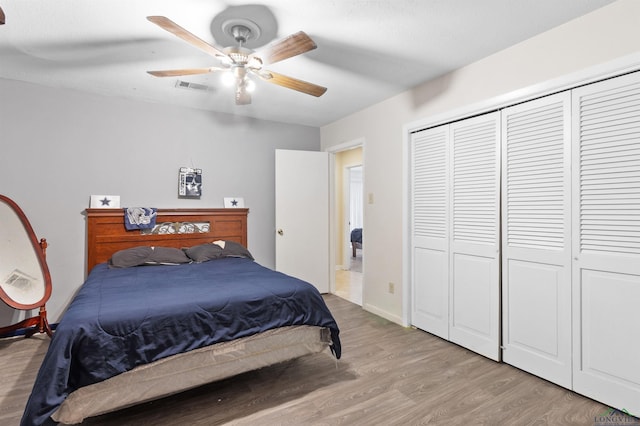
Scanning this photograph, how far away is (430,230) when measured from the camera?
3.23 metres

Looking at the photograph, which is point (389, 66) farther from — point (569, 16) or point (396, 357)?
point (396, 357)

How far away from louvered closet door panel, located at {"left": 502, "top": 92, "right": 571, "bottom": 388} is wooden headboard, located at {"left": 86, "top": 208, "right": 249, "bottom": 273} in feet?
9.92

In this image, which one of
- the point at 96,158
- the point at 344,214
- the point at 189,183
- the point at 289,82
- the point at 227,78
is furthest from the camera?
the point at 344,214

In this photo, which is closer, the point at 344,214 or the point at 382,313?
the point at 382,313

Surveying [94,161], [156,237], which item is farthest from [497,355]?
[94,161]

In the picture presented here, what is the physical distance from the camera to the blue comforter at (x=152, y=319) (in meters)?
1.60

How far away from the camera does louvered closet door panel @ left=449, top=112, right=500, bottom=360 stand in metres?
2.65

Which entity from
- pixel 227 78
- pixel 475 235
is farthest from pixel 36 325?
pixel 475 235

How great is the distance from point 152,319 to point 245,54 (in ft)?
5.69

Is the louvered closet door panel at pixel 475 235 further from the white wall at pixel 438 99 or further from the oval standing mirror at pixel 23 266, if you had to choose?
the oval standing mirror at pixel 23 266

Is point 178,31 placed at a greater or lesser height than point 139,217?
greater

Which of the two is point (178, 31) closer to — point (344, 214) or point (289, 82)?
point (289, 82)

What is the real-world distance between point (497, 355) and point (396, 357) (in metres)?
0.80

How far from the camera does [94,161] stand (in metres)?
3.48
